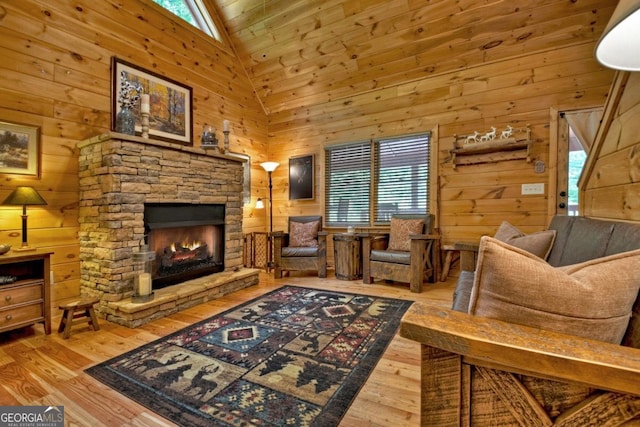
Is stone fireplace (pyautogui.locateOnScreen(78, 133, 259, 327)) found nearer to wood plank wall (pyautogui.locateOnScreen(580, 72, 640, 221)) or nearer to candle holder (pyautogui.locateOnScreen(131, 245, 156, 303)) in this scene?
candle holder (pyautogui.locateOnScreen(131, 245, 156, 303))

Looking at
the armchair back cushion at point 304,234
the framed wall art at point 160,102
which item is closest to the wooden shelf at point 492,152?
the armchair back cushion at point 304,234

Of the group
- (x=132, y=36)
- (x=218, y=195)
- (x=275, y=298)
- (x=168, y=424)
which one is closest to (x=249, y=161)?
(x=218, y=195)

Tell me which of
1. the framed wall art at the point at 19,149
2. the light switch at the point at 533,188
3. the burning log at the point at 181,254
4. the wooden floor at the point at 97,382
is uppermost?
the framed wall art at the point at 19,149

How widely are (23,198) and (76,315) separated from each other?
102 cm

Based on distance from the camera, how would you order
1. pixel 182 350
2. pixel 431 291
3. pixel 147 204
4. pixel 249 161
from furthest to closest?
pixel 249 161 < pixel 431 291 < pixel 147 204 < pixel 182 350

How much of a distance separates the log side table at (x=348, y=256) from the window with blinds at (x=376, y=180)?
0.64 meters

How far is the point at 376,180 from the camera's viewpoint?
14.3 ft

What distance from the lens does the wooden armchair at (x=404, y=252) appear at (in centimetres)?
330

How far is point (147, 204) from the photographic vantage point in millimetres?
2775

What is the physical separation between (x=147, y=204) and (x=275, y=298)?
1628 millimetres

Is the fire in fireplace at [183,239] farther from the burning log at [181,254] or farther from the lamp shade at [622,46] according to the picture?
the lamp shade at [622,46]

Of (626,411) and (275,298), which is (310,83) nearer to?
(275,298)

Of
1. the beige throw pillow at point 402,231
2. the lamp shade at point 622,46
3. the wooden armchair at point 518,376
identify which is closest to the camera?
the wooden armchair at point 518,376

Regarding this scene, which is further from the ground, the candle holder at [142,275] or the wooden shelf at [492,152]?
the wooden shelf at [492,152]
